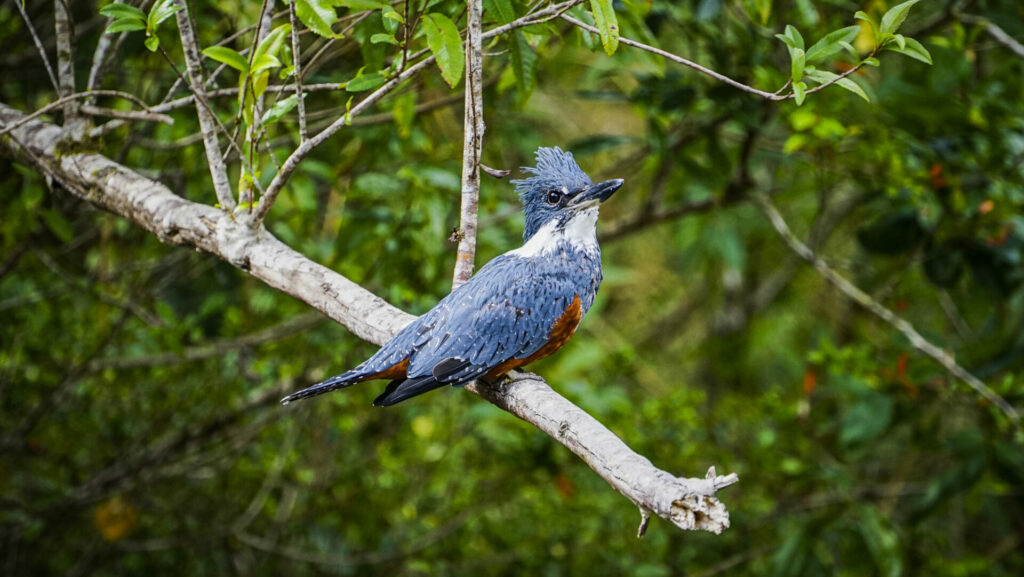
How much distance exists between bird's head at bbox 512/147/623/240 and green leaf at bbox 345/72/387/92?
732mm

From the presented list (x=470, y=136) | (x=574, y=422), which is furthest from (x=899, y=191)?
(x=574, y=422)

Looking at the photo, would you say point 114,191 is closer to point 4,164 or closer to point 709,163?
point 4,164

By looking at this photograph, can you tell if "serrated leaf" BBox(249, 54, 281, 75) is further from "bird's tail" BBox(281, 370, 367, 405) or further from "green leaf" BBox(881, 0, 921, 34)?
"green leaf" BBox(881, 0, 921, 34)

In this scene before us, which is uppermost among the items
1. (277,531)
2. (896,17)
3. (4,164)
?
(896,17)

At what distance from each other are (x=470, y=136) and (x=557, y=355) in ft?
8.24

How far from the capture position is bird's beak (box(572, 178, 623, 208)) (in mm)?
2721

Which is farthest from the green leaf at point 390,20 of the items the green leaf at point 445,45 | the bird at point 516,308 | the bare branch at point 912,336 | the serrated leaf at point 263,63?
the bare branch at point 912,336

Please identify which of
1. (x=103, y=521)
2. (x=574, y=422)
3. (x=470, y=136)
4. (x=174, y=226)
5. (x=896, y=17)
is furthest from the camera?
(x=103, y=521)

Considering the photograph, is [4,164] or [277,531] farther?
[277,531]

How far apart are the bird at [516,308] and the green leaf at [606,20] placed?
54cm

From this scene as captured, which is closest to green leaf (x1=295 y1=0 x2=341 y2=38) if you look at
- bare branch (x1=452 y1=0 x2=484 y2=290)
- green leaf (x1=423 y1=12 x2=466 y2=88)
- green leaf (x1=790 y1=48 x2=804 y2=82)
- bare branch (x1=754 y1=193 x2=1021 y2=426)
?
green leaf (x1=423 y1=12 x2=466 y2=88)

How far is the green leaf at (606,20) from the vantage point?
7.09 ft

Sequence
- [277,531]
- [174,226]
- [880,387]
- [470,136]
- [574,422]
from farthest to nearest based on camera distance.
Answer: [277,531], [880,387], [174,226], [470,136], [574,422]

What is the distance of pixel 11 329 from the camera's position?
451 centimetres
